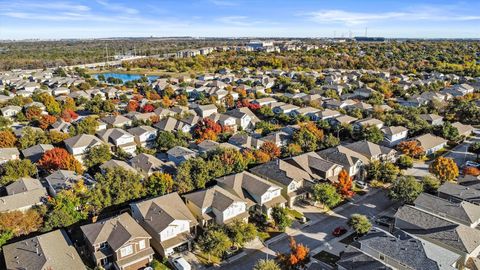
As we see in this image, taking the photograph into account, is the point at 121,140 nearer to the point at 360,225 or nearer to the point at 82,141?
the point at 82,141

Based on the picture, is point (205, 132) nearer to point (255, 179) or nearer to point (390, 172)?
point (255, 179)

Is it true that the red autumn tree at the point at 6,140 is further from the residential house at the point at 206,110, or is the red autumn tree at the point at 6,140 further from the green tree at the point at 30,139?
the residential house at the point at 206,110

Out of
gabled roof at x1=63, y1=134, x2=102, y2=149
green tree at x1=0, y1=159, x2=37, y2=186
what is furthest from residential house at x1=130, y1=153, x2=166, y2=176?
green tree at x1=0, y1=159, x2=37, y2=186

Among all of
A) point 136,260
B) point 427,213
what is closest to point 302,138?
point 427,213

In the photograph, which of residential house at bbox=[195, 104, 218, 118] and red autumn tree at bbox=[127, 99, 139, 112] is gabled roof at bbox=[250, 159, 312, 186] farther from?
red autumn tree at bbox=[127, 99, 139, 112]

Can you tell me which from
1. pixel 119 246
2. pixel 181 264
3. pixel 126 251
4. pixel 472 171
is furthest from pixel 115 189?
pixel 472 171
